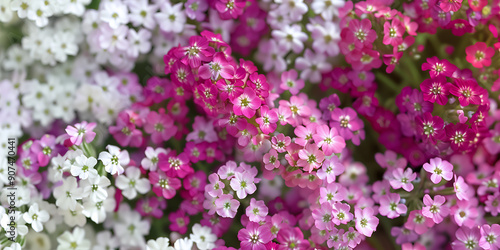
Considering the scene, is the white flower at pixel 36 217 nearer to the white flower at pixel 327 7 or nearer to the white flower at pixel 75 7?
the white flower at pixel 75 7

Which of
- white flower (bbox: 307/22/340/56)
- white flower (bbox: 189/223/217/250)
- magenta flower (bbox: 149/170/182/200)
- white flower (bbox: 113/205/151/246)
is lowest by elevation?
white flower (bbox: 113/205/151/246)

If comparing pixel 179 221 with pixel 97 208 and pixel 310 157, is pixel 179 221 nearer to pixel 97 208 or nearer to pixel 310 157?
pixel 97 208

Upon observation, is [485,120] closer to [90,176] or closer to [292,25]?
A: [292,25]

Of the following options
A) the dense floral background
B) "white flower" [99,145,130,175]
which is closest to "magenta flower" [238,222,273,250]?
the dense floral background

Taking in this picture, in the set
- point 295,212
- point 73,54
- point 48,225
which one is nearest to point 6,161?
point 48,225

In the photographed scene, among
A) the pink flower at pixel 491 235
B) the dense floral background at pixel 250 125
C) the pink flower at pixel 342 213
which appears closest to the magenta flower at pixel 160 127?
the dense floral background at pixel 250 125

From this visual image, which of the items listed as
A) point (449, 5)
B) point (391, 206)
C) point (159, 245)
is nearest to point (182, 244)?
point (159, 245)

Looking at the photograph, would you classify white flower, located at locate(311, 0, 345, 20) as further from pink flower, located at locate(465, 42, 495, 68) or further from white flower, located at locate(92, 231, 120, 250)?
white flower, located at locate(92, 231, 120, 250)
